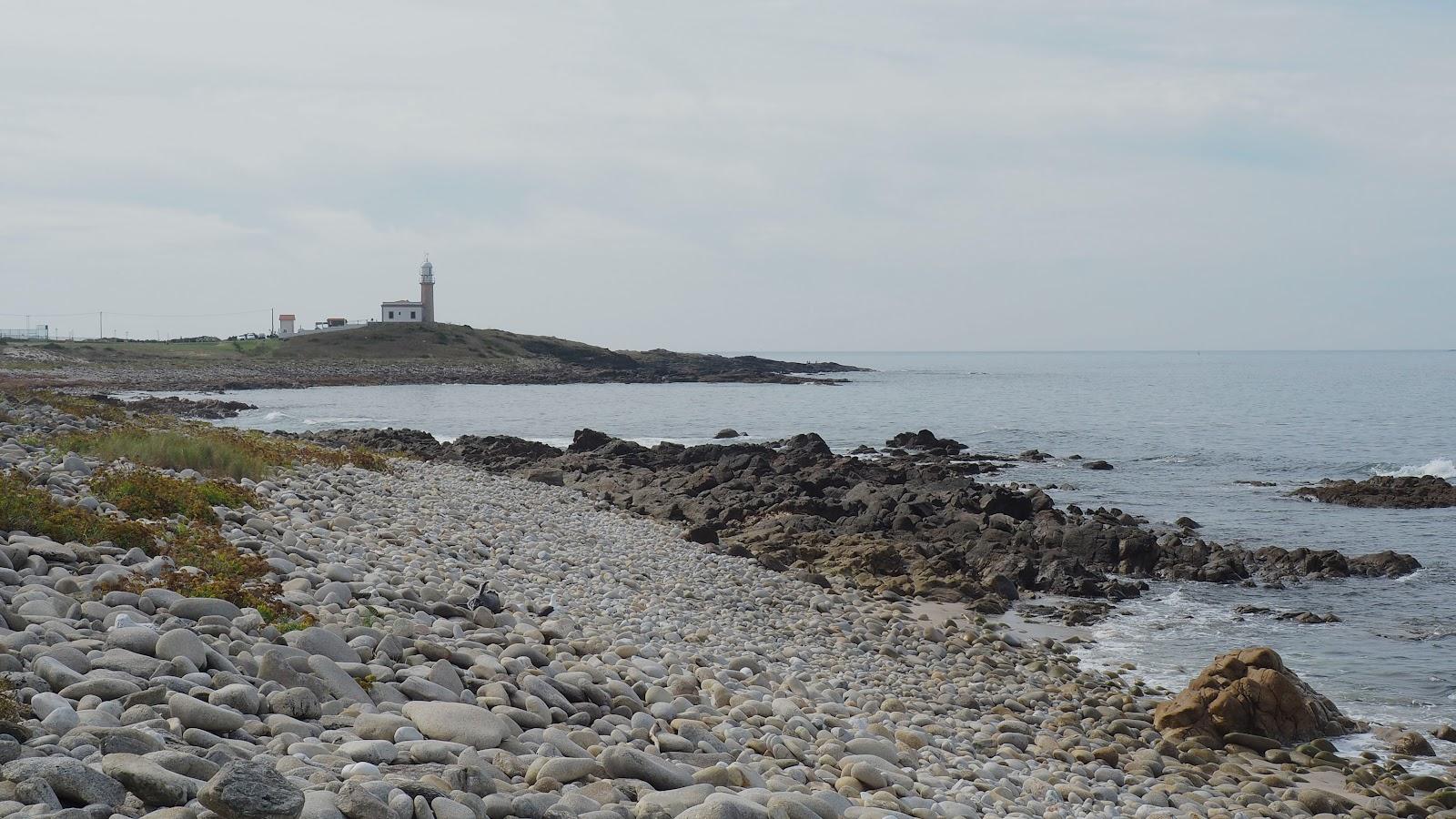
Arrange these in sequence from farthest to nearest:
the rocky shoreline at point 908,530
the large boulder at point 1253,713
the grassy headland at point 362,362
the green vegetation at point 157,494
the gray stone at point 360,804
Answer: the grassy headland at point 362,362 < the rocky shoreline at point 908,530 < the large boulder at point 1253,713 < the green vegetation at point 157,494 < the gray stone at point 360,804

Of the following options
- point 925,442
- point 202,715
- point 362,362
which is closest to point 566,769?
point 202,715

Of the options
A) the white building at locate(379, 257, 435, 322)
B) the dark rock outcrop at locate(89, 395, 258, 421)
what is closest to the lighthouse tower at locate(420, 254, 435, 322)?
the white building at locate(379, 257, 435, 322)

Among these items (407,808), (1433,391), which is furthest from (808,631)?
(1433,391)

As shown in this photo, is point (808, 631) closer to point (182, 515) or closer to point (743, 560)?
point (743, 560)

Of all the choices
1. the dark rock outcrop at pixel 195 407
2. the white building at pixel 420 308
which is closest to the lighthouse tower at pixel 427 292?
the white building at pixel 420 308

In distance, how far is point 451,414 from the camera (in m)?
58.8

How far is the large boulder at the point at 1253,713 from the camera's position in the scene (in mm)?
10891

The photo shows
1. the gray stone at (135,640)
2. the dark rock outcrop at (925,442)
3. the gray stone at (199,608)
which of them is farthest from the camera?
the dark rock outcrop at (925,442)

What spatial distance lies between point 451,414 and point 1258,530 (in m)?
43.7

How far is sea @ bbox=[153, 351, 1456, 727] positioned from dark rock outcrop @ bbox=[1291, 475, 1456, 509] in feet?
2.48

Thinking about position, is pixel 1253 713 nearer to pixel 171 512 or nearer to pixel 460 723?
pixel 460 723

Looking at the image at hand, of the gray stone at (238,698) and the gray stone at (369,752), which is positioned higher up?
the gray stone at (238,698)

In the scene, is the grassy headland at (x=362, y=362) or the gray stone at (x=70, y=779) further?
the grassy headland at (x=362, y=362)

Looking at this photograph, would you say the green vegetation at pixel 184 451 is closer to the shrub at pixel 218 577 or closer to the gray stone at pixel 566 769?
the shrub at pixel 218 577
